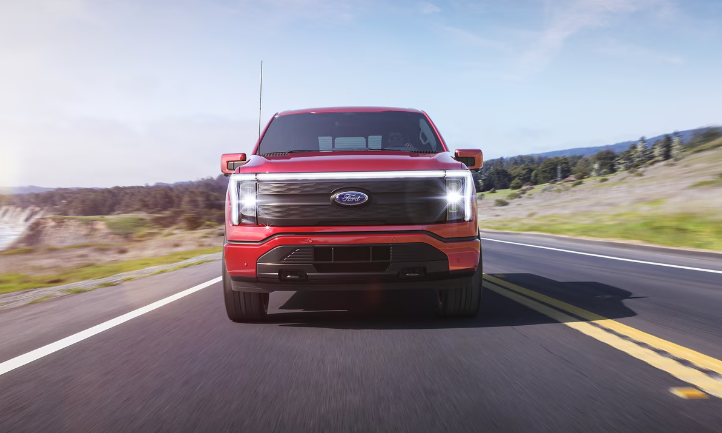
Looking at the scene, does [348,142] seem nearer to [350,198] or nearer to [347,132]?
[347,132]

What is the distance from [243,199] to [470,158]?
223cm

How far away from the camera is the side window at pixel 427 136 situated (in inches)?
249

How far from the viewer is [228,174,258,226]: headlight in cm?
482

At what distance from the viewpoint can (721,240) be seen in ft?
53.5

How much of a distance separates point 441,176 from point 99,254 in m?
17.9

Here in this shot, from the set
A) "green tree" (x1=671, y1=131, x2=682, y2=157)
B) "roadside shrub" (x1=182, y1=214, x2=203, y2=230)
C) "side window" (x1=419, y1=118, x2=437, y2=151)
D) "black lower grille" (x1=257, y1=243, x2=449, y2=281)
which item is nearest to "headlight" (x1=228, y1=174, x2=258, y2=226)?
"black lower grille" (x1=257, y1=243, x2=449, y2=281)

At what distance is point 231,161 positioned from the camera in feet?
18.7

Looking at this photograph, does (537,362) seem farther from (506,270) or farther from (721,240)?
(721,240)

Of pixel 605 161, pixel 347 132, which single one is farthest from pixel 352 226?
pixel 605 161

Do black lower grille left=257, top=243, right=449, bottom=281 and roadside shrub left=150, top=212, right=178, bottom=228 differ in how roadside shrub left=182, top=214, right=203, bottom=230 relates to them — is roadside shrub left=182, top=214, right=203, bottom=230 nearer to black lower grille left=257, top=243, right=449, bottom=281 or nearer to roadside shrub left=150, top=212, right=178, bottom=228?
roadside shrub left=150, top=212, right=178, bottom=228

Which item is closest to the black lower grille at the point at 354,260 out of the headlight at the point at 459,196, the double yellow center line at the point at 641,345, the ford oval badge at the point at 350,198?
the ford oval badge at the point at 350,198

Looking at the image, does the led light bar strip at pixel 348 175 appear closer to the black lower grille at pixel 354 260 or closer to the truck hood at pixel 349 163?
the truck hood at pixel 349 163

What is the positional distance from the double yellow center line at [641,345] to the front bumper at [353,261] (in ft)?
4.02

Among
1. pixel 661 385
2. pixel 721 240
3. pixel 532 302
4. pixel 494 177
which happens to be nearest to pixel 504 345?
pixel 661 385
